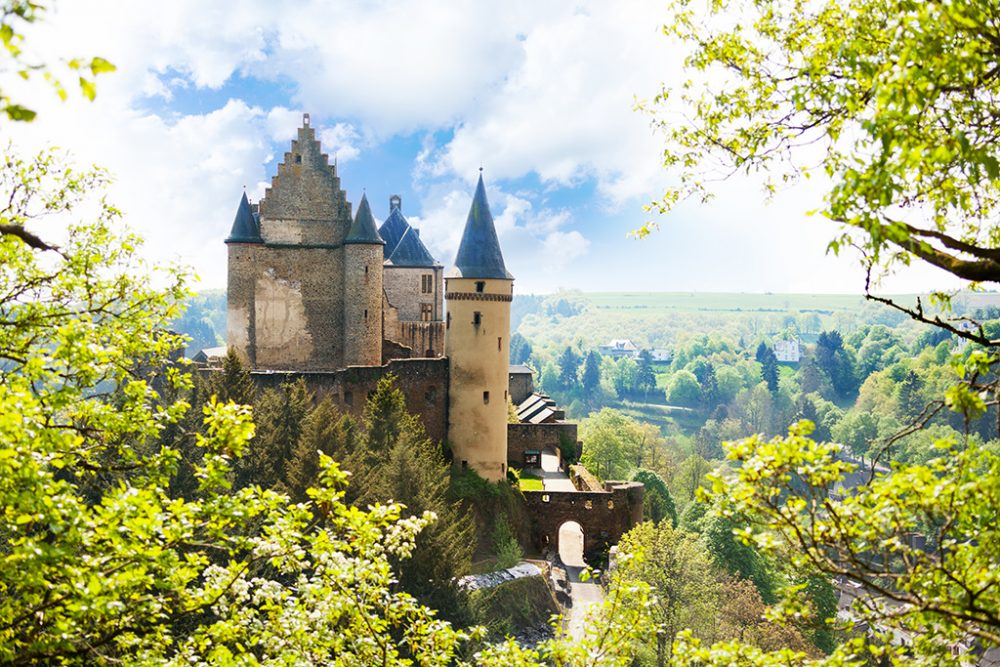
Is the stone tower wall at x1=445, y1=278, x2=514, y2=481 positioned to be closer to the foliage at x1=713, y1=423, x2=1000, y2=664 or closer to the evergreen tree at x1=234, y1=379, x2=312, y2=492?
the evergreen tree at x1=234, y1=379, x2=312, y2=492

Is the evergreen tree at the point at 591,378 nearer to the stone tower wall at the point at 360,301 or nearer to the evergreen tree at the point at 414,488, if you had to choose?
the stone tower wall at the point at 360,301

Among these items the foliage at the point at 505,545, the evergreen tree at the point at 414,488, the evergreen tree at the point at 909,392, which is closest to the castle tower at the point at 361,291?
the evergreen tree at the point at 414,488

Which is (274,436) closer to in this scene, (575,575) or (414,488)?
(414,488)

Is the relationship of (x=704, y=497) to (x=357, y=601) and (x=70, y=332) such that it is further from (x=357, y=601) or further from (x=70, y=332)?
(x=70, y=332)

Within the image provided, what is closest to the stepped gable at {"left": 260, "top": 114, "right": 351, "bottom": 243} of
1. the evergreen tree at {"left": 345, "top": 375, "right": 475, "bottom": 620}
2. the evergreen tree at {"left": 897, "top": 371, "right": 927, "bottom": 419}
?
the evergreen tree at {"left": 345, "top": 375, "right": 475, "bottom": 620}

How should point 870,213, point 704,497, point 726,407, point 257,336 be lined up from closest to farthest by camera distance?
point 870,213
point 704,497
point 257,336
point 726,407

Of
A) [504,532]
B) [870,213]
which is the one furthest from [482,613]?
[870,213]

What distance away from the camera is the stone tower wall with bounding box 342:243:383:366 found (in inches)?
1490

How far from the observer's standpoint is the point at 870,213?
6.00 metres

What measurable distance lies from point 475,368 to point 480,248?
4900 mm

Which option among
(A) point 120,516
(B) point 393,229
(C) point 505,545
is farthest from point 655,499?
(A) point 120,516

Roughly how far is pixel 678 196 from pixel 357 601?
5672 millimetres

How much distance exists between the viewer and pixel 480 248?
3728cm

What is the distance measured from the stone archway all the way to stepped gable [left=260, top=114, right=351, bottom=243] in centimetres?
1643
